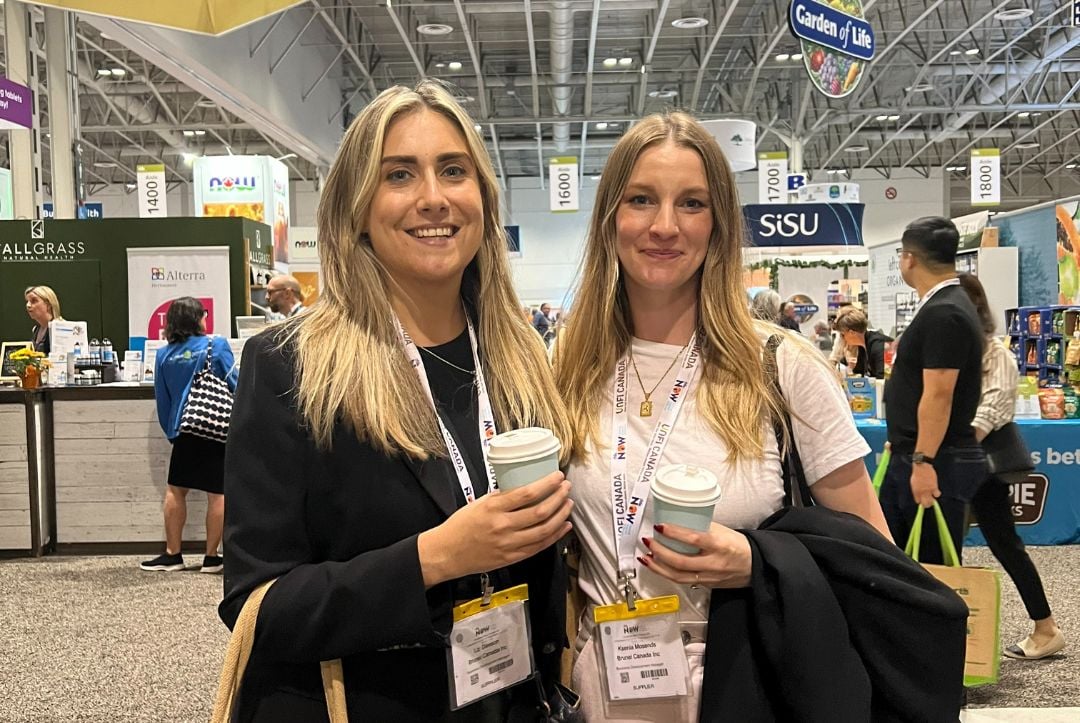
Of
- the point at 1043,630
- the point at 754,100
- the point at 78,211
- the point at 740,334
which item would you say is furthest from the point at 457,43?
the point at 740,334

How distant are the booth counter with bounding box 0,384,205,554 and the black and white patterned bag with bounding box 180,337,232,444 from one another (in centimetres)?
82

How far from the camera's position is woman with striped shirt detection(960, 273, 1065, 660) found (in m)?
3.57

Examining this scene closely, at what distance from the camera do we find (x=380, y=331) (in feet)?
4.40

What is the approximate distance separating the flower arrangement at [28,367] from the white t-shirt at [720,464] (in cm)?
563

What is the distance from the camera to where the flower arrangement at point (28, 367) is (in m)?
5.92

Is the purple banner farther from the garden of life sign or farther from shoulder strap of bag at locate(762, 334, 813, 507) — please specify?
shoulder strap of bag at locate(762, 334, 813, 507)

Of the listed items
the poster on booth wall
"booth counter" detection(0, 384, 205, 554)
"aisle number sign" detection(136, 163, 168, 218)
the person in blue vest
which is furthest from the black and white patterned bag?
"aisle number sign" detection(136, 163, 168, 218)

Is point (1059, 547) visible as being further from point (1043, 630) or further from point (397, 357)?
point (397, 357)

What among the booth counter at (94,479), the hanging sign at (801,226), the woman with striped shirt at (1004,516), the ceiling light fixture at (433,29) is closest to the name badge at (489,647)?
the woman with striped shirt at (1004,516)

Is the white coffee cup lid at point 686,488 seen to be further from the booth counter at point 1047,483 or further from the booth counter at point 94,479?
the booth counter at point 94,479

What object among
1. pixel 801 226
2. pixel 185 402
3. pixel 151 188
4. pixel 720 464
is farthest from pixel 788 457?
pixel 151 188

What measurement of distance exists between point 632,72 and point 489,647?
17110 millimetres

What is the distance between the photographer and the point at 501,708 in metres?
Answer: 1.31

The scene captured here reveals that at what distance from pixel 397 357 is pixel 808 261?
31.6 ft
